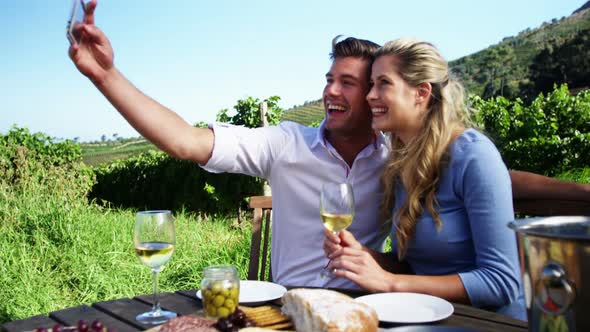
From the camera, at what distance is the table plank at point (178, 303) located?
2.11 metres

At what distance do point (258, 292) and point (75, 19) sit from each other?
1.16m

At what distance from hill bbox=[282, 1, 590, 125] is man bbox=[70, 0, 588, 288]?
819 inches

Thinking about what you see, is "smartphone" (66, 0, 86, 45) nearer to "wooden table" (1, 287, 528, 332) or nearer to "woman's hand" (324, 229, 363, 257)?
"wooden table" (1, 287, 528, 332)

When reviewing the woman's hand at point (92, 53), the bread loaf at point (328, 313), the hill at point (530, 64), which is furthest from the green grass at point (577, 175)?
the hill at point (530, 64)

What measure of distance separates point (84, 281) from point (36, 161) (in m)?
5.81

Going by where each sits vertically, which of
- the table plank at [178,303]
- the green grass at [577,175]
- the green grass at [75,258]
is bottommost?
the green grass at [75,258]

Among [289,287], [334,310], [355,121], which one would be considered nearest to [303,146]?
[355,121]

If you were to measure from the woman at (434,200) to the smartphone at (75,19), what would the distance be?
122cm

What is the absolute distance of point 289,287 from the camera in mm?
2354

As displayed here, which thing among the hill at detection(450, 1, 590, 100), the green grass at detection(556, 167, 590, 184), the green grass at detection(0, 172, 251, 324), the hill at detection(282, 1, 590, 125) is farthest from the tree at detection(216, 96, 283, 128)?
the hill at detection(450, 1, 590, 100)

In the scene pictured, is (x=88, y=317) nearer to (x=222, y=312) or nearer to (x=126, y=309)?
(x=126, y=309)

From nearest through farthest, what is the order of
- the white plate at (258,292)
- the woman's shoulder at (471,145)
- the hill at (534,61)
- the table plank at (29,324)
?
1. the table plank at (29,324)
2. the white plate at (258,292)
3. the woman's shoulder at (471,145)
4. the hill at (534,61)

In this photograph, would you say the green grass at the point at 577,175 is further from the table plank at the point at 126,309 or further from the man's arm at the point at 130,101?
the table plank at the point at 126,309

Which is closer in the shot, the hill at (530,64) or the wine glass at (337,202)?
the wine glass at (337,202)
